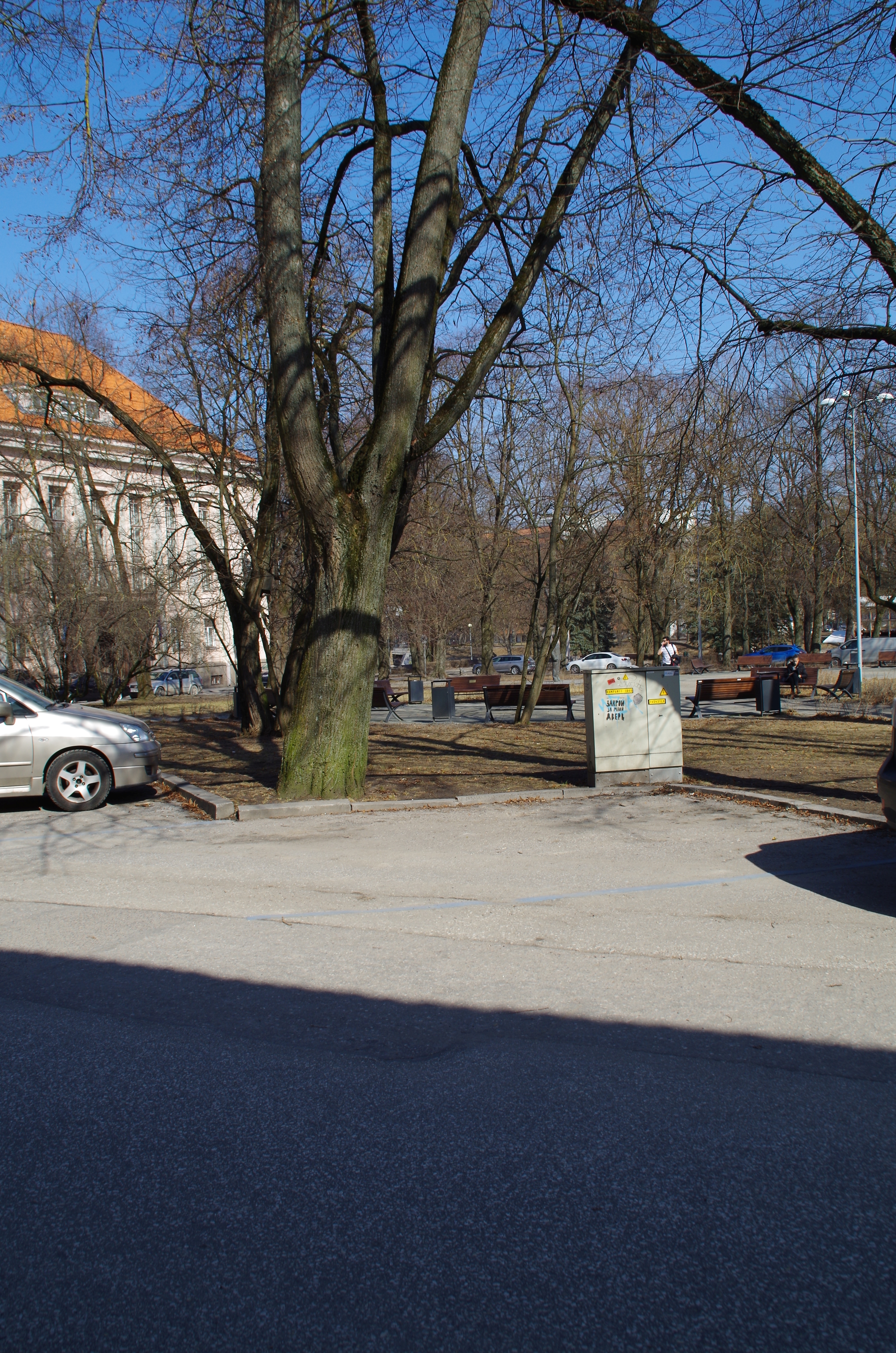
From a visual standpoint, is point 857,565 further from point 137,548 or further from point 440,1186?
point 440,1186

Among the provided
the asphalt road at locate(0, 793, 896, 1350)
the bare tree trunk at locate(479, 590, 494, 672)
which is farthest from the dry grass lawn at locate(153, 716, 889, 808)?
the bare tree trunk at locate(479, 590, 494, 672)

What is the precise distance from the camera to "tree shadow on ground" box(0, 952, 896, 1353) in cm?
235

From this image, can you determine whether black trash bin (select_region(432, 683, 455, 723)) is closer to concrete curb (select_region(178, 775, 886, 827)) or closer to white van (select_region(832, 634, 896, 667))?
concrete curb (select_region(178, 775, 886, 827))

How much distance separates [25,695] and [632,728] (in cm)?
717

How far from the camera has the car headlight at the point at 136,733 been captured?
11211mm

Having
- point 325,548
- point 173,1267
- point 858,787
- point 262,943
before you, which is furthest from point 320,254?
point 173,1267

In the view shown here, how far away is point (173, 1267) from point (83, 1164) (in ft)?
2.23

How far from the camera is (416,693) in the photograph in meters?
30.5

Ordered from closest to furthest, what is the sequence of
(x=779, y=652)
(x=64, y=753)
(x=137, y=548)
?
(x=64, y=753)
(x=137, y=548)
(x=779, y=652)

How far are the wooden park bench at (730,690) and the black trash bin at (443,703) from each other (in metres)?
5.74

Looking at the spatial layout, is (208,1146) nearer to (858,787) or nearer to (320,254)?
(858,787)

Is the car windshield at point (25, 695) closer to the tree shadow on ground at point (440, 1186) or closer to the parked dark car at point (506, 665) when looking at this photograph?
the tree shadow on ground at point (440, 1186)

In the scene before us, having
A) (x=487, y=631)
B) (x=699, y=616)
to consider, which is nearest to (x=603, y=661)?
(x=699, y=616)

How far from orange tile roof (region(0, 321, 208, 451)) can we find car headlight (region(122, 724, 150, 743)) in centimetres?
689
